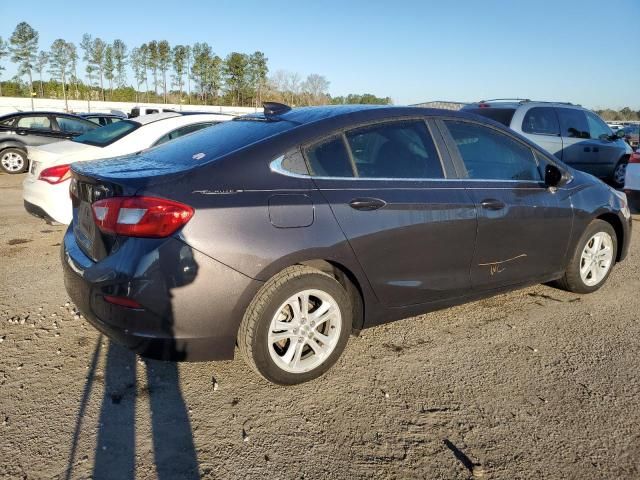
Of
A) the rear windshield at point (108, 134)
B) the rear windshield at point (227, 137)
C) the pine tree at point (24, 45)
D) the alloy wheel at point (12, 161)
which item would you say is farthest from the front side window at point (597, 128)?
→ the pine tree at point (24, 45)

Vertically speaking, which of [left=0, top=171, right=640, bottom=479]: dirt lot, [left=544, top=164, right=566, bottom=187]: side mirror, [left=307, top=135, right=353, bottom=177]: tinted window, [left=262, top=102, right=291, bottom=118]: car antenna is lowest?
[left=0, top=171, right=640, bottom=479]: dirt lot

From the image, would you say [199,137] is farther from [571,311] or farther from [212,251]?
[571,311]

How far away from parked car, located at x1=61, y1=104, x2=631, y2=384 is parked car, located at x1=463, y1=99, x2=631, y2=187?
5.05 metres

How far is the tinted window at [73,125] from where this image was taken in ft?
40.9

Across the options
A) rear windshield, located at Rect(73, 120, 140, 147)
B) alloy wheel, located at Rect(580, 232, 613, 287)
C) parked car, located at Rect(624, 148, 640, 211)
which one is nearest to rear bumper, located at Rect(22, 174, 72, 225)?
rear windshield, located at Rect(73, 120, 140, 147)

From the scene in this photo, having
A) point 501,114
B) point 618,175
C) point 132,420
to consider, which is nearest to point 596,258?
point 132,420

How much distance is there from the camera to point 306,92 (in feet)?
218

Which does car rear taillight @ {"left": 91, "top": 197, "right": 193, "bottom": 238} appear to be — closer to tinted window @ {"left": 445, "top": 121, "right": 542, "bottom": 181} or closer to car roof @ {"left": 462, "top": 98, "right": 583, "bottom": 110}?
tinted window @ {"left": 445, "top": 121, "right": 542, "bottom": 181}

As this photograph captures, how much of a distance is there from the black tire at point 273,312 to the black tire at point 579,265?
242cm

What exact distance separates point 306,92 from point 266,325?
66887mm

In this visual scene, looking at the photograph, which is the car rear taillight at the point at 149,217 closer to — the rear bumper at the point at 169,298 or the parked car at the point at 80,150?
the rear bumper at the point at 169,298

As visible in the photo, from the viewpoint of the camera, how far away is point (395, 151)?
3205mm

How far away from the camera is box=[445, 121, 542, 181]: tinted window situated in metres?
3.51

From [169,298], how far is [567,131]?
8.67m
